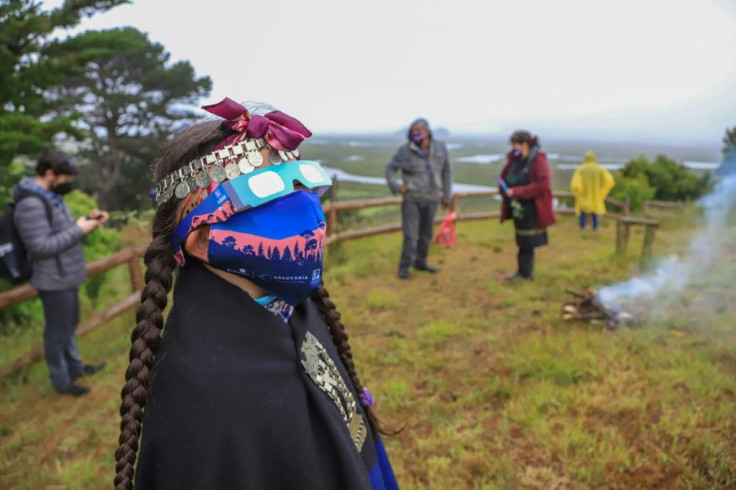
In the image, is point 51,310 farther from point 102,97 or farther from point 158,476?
point 102,97

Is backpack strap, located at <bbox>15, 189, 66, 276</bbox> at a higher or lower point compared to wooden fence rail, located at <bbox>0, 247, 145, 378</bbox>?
higher

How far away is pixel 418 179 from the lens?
6586 mm

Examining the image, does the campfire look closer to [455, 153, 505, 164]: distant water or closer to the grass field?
the grass field

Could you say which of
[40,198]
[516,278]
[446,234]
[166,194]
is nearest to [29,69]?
[40,198]

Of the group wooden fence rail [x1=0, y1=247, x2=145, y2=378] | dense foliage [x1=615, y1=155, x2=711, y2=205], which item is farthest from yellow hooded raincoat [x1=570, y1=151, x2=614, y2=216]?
wooden fence rail [x1=0, y1=247, x2=145, y2=378]

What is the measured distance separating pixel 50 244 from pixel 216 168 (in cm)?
303

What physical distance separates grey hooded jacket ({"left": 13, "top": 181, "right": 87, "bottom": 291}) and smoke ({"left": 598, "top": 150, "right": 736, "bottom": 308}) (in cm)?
503

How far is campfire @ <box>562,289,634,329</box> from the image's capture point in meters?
4.73

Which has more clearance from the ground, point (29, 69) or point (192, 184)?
point (29, 69)

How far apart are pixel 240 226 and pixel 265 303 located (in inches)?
10.3

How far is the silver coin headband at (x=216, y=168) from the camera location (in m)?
1.36

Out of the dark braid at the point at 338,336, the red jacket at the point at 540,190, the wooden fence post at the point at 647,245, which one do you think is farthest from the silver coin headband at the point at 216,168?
the wooden fence post at the point at 647,245

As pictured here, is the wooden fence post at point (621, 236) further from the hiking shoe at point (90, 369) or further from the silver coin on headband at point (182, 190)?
the silver coin on headband at point (182, 190)

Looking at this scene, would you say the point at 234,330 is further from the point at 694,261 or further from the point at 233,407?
the point at 694,261
